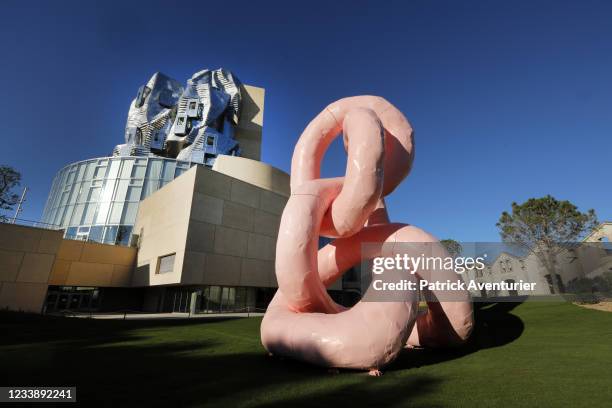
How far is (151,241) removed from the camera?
28.6 meters

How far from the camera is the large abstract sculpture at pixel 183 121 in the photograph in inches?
1895

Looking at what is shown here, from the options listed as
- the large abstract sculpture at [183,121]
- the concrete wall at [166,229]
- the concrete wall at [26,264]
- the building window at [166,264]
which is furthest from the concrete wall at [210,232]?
the large abstract sculpture at [183,121]

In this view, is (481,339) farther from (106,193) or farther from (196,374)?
(106,193)

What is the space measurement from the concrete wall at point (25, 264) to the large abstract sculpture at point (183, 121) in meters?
27.5

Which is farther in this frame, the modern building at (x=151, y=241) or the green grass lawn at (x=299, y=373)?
the modern building at (x=151, y=241)

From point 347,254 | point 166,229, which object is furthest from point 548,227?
point 166,229

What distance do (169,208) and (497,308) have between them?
24.5 meters

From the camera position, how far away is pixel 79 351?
6.65 meters

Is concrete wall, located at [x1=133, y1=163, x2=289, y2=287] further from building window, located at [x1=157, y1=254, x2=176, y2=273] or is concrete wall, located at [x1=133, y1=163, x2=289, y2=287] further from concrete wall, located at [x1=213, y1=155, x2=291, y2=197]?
concrete wall, located at [x1=213, y1=155, x2=291, y2=197]

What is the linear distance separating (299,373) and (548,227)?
25030 millimetres

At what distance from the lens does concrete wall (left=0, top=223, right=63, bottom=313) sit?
18.7 metres

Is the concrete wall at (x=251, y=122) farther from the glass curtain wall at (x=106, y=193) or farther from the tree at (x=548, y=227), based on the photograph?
the tree at (x=548, y=227)

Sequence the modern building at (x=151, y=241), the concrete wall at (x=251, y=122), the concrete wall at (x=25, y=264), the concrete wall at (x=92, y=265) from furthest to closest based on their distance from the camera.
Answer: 1. the concrete wall at (x=251, y=122)
2. the concrete wall at (x=92, y=265)
3. the modern building at (x=151, y=241)
4. the concrete wall at (x=25, y=264)

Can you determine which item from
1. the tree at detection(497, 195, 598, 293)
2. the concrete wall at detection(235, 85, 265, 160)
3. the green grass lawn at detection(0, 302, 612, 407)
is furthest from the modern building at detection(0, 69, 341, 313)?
the tree at detection(497, 195, 598, 293)
